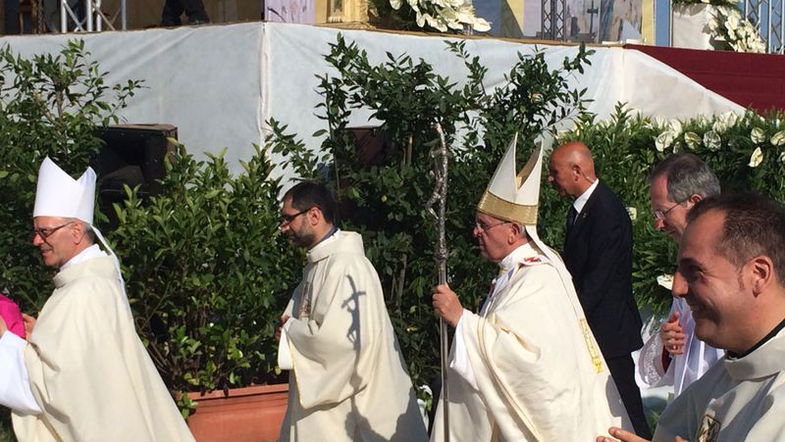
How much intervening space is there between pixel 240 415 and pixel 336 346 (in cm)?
183

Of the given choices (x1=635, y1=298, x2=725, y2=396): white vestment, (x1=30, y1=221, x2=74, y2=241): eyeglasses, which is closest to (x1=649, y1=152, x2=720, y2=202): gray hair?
(x1=635, y1=298, x2=725, y2=396): white vestment

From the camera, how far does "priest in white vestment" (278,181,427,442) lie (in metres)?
6.01

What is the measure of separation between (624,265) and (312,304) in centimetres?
169

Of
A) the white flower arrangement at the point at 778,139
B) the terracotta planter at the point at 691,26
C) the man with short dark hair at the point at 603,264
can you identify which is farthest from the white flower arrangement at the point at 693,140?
the terracotta planter at the point at 691,26

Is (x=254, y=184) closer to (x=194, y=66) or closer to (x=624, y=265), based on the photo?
(x=194, y=66)

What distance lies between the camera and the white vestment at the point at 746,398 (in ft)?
8.58

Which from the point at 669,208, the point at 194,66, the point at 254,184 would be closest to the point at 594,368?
the point at 669,208

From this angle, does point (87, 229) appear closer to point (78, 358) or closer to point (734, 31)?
point (78, 358)

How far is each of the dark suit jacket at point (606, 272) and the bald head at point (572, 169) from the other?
9 cm

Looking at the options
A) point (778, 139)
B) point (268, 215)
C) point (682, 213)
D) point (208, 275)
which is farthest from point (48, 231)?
point (778, 139)

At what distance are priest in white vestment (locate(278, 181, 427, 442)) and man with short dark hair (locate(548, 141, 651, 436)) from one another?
43.4 inches

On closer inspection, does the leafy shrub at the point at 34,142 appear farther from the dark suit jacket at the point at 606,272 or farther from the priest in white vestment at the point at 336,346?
the dark suit jacket at the point at 606,272

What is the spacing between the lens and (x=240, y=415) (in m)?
7.62

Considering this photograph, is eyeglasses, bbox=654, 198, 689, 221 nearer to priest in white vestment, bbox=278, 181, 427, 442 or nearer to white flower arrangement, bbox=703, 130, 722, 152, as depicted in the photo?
priest in white vestment, bbox=278, 181, 427, 442
